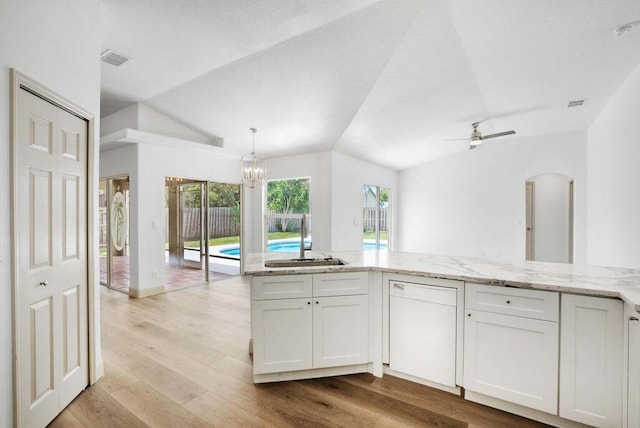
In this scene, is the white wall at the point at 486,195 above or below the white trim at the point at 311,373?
above

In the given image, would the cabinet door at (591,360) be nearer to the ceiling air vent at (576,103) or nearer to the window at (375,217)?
the ceiling air vent at (576,103)

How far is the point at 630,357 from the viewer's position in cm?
155

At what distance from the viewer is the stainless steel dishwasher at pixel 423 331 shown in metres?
2.07

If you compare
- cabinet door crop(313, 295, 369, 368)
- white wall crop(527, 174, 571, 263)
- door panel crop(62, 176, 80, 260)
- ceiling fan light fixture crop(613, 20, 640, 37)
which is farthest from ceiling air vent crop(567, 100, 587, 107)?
door panel crop(62, 176, 80, 260)

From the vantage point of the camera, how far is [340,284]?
7.54ft

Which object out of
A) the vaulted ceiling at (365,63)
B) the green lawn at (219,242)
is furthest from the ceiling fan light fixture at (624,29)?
the green lawn at (219,242)

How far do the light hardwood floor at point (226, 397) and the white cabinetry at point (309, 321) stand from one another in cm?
19

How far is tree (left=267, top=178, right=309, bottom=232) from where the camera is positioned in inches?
239

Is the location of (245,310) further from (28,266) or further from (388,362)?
(28,266)

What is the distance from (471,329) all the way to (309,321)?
1114mm

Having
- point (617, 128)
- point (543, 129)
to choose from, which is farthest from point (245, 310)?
point (543, 129)

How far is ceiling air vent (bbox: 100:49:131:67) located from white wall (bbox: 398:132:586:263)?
643 cm

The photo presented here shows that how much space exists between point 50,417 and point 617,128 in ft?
20.2

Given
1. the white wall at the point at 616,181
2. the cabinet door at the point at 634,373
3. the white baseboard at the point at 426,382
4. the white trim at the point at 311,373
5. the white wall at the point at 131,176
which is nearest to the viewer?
the cabinet door at the point at 634,373
